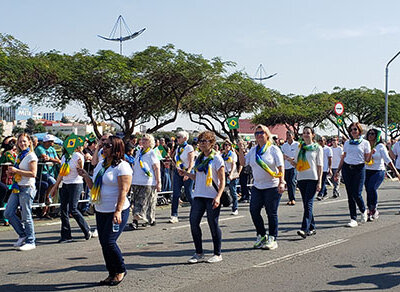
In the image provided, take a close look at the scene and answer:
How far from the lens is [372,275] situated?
21.5 ft

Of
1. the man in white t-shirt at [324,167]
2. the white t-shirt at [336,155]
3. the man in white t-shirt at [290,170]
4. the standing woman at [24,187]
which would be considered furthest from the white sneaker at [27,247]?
the white t-shirt at [336,155]

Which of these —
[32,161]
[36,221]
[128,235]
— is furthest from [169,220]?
[32,161]

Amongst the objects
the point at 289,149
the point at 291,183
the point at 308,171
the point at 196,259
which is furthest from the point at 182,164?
the point at 289,149

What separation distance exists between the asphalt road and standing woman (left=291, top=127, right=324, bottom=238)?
0.39 metres

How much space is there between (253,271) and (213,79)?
22400mm

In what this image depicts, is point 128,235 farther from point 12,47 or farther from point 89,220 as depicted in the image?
point 12,47

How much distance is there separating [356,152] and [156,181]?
381 cm

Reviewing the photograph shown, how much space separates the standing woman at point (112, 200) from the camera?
5.96 m

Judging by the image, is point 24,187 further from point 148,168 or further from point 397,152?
point 397,152

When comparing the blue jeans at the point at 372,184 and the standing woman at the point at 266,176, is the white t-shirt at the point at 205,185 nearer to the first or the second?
the standing woman at the point at 266,176

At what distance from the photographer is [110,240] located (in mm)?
5934

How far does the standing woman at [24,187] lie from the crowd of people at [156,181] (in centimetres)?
1

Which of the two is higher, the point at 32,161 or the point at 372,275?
the point at 32,161

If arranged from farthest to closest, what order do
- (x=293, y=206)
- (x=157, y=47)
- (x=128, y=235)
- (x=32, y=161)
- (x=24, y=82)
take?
(x=157, y=47), (x=24, y=82), (x=293, y=206), (x=128, y=235), (x=32, y=161)
